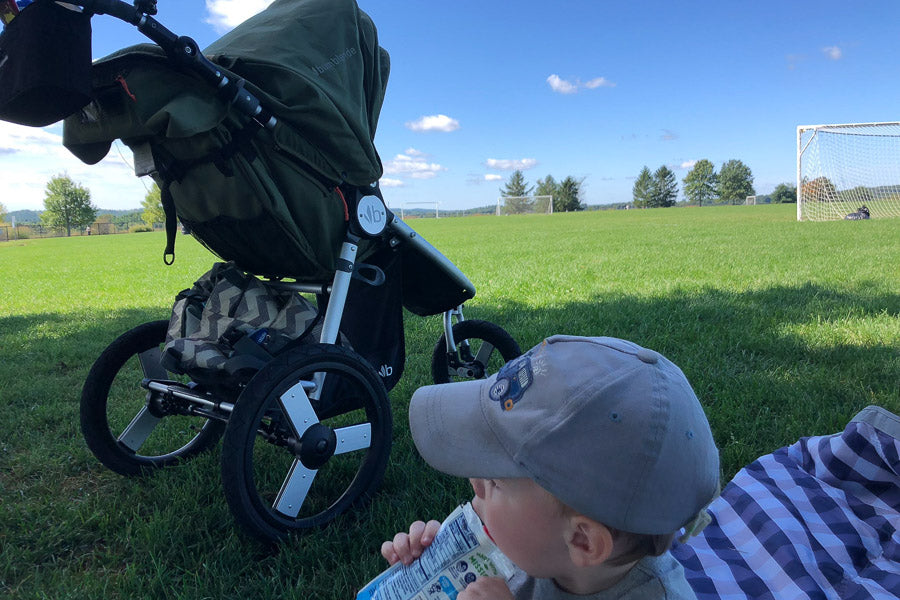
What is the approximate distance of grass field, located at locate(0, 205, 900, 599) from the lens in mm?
1819

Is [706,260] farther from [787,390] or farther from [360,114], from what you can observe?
[360,114]

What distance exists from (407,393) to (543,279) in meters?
4.33

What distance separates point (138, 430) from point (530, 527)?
2012mm

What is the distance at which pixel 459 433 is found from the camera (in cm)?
111

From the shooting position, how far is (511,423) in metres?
1.01

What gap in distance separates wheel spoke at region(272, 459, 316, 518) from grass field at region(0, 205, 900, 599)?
113 mm

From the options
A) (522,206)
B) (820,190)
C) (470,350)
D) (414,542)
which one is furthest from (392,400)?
(522,206)

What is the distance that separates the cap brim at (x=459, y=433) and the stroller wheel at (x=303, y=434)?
73 centimetres

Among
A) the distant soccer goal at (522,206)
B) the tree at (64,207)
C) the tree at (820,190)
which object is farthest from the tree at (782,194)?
the tree at (64,207)

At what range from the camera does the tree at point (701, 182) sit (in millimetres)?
93812

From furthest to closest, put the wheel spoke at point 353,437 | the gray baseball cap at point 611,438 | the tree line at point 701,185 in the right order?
1. the tree line at point 701,185
2. the wheel spoke at point 353,437
3. the gray baseball cap at point 611,438

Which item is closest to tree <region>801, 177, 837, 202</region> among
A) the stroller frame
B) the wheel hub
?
the stroller frame

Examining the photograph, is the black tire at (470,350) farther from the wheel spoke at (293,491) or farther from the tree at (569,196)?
the tree at (569,196)

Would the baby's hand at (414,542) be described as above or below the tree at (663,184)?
below
